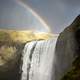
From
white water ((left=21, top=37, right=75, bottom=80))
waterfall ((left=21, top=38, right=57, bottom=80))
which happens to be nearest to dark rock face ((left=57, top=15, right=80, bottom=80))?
white water ((left=21, top=37, right=75, bottom=80))

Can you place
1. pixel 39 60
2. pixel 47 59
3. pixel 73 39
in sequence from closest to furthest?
1. pixel 73 39
2. pixel 47 59
3. pixel 39 60

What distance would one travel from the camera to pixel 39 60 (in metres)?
29.4

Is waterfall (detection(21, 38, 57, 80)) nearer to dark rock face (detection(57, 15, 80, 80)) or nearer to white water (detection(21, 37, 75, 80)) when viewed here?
white water (detection(21, 37, 75, 80))

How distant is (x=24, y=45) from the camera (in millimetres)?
32938

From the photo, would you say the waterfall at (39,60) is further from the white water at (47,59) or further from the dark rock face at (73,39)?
the dark rock face at (73,39)

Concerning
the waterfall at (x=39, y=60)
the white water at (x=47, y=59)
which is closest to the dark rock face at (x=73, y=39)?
the white water at (x=47, y=59)

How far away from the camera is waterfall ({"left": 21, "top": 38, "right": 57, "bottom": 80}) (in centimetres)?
2630

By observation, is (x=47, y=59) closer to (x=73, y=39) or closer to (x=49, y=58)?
(x=49, y=58)

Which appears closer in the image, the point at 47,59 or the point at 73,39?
the point at 73,39

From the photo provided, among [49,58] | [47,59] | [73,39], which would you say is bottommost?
[73,39]

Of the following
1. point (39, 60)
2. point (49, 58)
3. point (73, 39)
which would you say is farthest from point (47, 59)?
point (73, 39)

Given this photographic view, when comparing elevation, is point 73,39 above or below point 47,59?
below

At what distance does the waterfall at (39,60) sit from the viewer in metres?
26.3

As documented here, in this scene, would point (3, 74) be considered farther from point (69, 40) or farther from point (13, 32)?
point (69, 40)
